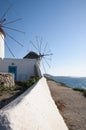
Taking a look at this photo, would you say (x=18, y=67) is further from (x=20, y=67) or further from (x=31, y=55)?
(x=31, y=55)

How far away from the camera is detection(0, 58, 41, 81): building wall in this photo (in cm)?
Answer: 2506

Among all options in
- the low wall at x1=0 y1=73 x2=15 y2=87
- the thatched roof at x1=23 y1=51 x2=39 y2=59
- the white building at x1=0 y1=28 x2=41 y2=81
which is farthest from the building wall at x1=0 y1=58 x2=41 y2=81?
the thatched roof at x1=23 y1=51 x2=39 y2=59

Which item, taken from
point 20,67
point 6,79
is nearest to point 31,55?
point 20,67

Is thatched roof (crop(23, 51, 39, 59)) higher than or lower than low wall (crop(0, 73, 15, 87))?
higher

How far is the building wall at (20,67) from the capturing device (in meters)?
25.1

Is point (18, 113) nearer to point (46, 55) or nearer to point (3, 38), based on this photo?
point (3, 38)

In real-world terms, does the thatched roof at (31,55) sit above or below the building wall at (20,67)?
above

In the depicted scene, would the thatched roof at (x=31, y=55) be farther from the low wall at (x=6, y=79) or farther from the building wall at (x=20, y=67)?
the low wall at (x=6, y=79)

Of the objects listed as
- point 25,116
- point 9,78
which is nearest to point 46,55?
point 9,78

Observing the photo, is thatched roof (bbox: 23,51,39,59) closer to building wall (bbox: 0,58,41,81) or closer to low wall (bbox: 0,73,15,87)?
building wall (bbox: 0,58,41,81)

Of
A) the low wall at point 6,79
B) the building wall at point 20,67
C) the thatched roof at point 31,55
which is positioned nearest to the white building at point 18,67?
the building wall at point 20,67

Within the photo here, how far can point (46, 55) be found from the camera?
128 ft

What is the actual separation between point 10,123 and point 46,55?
119 feet

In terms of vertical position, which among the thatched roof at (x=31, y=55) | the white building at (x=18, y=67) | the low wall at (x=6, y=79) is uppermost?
the thatched roof at (x=31, y=55)
